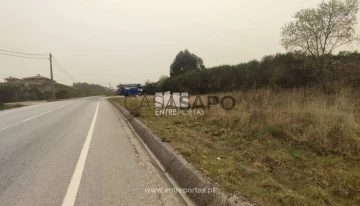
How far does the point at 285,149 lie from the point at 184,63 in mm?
67411

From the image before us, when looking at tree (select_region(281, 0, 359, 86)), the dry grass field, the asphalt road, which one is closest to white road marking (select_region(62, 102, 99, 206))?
the asphalt road

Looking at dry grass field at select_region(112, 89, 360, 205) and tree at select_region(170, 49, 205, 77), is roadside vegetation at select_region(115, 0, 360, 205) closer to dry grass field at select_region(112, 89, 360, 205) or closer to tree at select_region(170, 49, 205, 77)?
dry grass field at select_region(112, 89, 360, 205)

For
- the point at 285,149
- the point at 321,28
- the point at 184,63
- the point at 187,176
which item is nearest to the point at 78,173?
the point at 187,176

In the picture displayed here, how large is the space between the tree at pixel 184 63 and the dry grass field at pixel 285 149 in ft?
204

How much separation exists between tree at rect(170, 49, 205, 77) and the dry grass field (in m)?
62.3

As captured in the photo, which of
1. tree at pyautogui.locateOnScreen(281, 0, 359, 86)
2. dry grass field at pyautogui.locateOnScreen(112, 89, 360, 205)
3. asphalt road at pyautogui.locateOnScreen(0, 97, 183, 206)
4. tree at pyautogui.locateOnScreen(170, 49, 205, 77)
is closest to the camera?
dry grass field at pyautogui.locateOnScreen(112, 89, 360, 205)

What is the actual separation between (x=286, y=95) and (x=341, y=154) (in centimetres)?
622

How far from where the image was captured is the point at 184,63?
240 ft

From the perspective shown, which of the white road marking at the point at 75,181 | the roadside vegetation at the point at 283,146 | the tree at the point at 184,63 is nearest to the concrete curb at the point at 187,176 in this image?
the roadside vegetation at the point at 283,146

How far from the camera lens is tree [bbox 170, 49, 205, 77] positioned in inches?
2881

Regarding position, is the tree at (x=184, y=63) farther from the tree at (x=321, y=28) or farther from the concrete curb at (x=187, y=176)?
the concrete curb at (x=187, y=176)

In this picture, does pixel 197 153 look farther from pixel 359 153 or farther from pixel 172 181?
pixel 359 153

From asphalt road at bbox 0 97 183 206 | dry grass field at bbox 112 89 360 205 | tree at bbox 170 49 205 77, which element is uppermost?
tree at bbox 170 49 205 77

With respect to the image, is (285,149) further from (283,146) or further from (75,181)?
(75,181)
